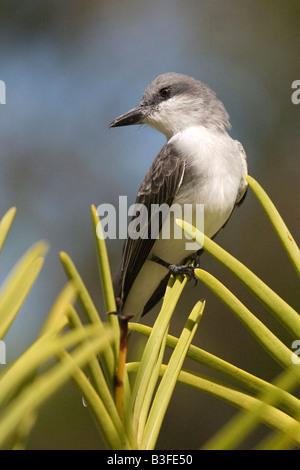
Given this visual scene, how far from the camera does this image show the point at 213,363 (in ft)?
2.29

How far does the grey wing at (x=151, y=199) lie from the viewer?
209 centimetres

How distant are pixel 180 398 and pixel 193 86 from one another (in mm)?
1593

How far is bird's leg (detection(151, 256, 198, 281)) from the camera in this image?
1.87m

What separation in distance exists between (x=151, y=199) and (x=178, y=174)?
14 centimetres

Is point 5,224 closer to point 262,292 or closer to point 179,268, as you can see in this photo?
point 262,292

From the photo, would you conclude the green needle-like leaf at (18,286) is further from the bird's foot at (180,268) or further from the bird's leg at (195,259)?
the bird's leg at (195,259)

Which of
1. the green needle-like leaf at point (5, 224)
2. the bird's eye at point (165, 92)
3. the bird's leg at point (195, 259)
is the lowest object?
the bird's leg at point (195, 259)

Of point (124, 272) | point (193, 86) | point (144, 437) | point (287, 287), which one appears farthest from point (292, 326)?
point (287, 287)

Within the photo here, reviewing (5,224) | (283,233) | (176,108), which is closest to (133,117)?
(176,108)

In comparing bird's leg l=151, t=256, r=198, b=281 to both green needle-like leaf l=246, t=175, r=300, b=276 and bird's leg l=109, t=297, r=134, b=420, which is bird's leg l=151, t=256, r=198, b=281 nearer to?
green needle-like leaf l=246, t=175, r=300, b=276

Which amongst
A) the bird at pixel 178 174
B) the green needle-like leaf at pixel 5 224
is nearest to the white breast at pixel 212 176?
the bird at pixel 178 174

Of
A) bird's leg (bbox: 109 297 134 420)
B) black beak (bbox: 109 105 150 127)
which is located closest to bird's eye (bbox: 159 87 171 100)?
black beak (bbox: 109 105 150 127)

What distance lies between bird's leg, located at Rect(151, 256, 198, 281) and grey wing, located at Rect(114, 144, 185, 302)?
0.33 ft
